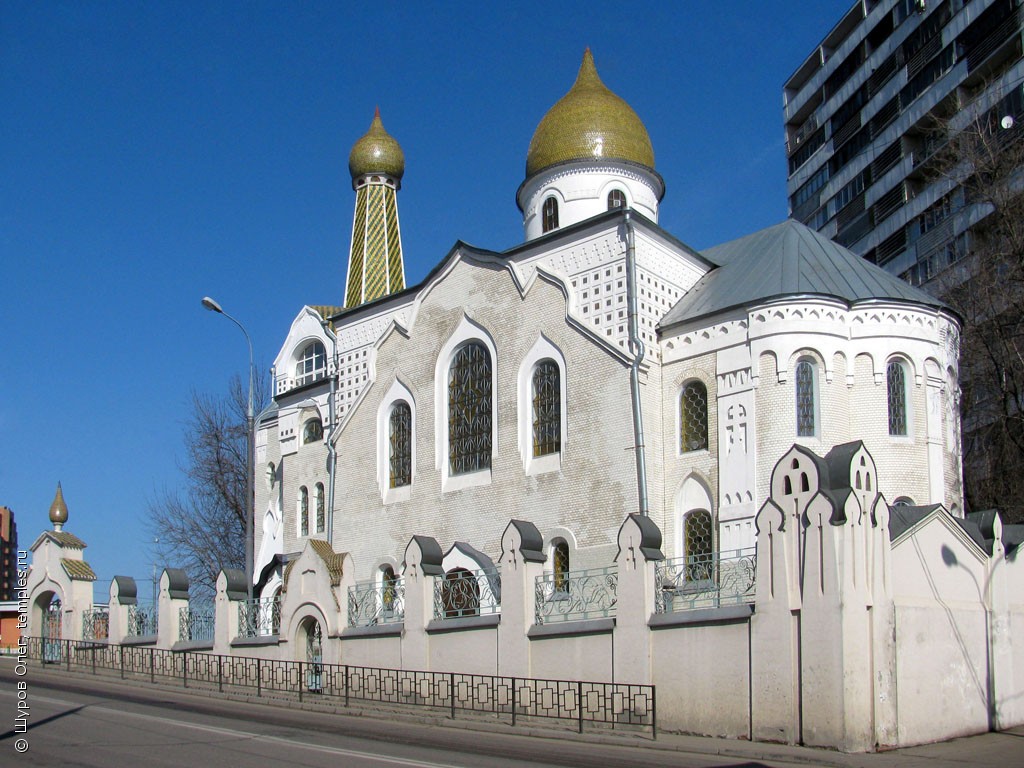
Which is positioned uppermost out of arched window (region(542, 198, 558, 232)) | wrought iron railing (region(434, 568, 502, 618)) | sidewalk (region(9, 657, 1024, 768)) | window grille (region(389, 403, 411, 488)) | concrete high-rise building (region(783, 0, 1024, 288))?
concrete high-rise building (region(783, 0, 1024, 288))

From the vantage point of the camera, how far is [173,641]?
76.2ft

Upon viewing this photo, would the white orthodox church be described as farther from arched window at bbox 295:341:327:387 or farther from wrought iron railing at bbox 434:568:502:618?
arched window at bbox 295:341:327:387

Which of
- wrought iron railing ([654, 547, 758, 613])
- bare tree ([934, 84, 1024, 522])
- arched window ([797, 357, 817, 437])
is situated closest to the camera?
wrought iron railing ([654, 547, 758, 613])

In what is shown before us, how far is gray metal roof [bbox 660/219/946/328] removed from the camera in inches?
824

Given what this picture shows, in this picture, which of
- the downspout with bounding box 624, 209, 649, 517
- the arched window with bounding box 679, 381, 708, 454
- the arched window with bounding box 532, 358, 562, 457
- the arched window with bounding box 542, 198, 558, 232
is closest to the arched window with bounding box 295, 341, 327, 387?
the arched window with bounding box 542, 198, 558, 232

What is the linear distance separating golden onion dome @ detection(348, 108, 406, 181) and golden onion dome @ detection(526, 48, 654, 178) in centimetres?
821

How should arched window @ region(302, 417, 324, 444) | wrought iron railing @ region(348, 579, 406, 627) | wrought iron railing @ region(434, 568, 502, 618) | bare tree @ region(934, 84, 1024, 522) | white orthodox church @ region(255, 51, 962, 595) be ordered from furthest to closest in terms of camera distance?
arched window @ region(302, 417, 324, 444) < bare tree @ region(934, 84, 1024, 522) < white orthodox church @ region(255, 51, 962, 595) < wrought iron railing @ region(348, 579, 406, 627) < wrought iron railing @ region(434, 568, 502, 618)

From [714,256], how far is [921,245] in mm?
23121

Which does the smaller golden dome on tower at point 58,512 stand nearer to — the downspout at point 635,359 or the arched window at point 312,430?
the arched window at point 312,430

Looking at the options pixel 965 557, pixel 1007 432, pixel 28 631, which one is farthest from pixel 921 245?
pixel 28 631

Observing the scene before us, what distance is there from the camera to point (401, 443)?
24859 millimetres

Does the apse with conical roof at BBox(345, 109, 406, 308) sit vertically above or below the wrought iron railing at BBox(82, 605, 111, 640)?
above

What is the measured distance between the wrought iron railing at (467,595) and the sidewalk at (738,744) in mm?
2257

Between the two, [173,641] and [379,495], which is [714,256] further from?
[173,641]
